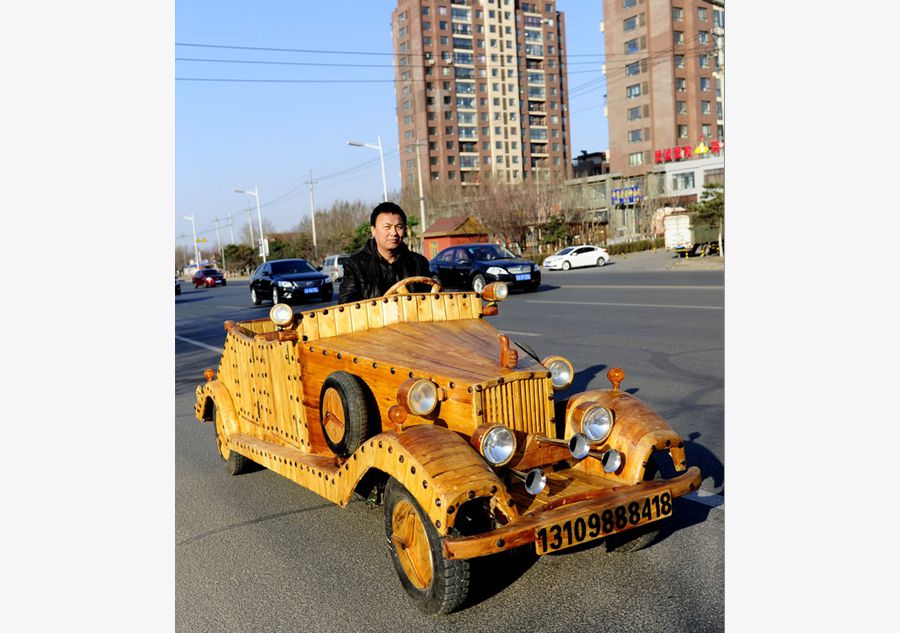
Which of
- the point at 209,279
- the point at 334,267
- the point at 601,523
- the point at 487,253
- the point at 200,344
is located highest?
the point at 487,253

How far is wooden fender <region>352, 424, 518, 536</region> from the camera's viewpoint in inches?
121

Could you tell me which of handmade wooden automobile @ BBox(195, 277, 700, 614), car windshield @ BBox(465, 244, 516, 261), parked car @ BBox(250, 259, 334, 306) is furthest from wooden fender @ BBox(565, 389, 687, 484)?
car windshield @ BBox(465, 244, 516, 261)

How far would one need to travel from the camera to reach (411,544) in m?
3.46

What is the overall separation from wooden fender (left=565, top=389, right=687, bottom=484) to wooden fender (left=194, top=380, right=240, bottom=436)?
2789 millimetres

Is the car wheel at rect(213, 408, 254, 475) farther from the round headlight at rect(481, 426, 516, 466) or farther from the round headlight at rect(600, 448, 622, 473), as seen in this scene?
the round headlight at rect(600, 448, 622, 473)

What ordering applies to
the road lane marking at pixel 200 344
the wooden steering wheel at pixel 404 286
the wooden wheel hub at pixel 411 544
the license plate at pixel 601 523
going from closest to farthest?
the license plate at pixel 601 523
the wooden wheel hub at pixel 411 544
the wooden steering wheel at pixel 404 286
the road lane marking at pixel 200 344

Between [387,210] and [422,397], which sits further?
[387,210]

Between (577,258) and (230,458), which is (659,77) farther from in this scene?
(230,458)

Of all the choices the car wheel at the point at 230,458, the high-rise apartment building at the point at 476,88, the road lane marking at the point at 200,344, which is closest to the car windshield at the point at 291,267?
the road lane marking at the point at 200,344

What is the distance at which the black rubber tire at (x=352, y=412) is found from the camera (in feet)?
13.1

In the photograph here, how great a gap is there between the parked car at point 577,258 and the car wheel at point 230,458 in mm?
35167

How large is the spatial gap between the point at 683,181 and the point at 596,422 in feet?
231

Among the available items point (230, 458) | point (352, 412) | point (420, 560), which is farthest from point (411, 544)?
point (230, 458)

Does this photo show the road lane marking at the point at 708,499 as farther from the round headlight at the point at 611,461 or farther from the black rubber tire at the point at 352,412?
the black rubber tire at the point at 352,412
